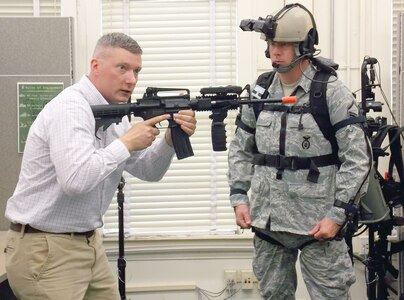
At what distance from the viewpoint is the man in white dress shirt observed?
77.3 inches

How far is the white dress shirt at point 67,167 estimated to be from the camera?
1.94 metres

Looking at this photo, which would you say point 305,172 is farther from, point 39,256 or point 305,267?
point 39,256

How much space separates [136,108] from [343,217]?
37.6 inches

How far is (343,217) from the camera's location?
7.73ft

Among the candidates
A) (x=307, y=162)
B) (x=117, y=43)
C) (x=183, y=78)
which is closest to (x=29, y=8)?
(x=183, y=78)

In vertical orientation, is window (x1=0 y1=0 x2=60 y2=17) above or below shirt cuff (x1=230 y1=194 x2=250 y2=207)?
above

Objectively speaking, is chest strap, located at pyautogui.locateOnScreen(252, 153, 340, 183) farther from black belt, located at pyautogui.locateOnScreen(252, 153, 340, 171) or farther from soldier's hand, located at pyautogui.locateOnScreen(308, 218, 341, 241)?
soldier's hand, located at pyautogui.locateOnScreen(308, 218, 341, 241)

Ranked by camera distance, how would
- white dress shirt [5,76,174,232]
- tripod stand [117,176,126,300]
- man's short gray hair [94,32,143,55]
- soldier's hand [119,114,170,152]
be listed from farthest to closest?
1. tripod stand [117,176,126,300]
2. man's short gray hair [94,32,143,55]
3. soldier's hand [119,114,170,152]
4. white dress shirt [5,76,174,232]

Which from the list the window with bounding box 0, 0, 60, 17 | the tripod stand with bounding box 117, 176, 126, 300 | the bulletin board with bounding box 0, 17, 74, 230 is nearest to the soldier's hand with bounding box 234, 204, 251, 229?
the tripod stand with bounding box 117, 176, 126, 300

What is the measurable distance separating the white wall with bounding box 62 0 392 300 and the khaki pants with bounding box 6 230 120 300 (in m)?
1.57

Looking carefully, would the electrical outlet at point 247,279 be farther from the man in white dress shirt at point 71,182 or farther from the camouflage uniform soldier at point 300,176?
the man in white dress shirt at point 71,182

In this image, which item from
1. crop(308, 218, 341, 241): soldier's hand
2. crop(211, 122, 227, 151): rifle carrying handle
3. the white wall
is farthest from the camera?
the white wall

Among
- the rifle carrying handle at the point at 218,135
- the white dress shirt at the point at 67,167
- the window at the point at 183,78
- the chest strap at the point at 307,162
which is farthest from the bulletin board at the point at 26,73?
the chest strap at the point at 307,162

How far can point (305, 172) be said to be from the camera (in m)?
2.45
